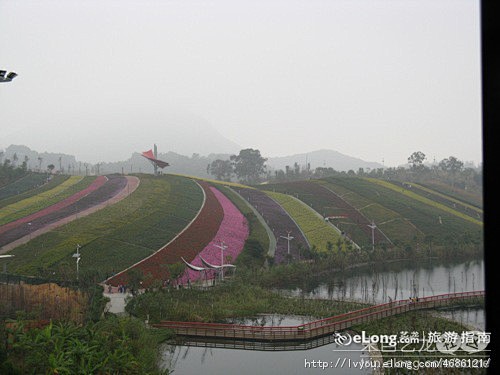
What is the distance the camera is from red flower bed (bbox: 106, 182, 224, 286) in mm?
28752

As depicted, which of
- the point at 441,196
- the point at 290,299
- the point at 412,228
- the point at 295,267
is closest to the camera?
the point at 290,299

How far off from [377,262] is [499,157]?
125ft

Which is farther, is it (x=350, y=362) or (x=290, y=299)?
(x=290, y=299)

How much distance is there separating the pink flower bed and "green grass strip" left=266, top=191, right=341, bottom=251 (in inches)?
219

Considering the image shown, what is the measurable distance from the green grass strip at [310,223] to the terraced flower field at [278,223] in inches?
26.1

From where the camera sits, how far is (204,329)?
20172mm

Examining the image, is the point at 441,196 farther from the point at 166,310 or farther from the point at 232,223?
the point at 166,310

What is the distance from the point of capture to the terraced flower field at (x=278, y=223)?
37.6m

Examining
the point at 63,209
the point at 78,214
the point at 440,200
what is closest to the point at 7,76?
the point at 78,214

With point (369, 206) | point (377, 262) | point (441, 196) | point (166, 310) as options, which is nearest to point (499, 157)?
point (166, 310)

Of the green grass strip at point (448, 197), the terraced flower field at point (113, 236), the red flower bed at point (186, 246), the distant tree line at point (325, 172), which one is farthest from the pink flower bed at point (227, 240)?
the distant tree line at point (325, 172)

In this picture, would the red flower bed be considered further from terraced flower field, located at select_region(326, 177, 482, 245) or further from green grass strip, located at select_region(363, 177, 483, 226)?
green grass strip, located at select_region(363, 177, 483, 226)

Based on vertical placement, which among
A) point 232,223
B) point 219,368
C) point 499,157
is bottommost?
point 219,368

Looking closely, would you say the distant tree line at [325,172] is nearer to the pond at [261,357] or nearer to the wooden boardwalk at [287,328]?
the wooden boardwalk at [287,328]
